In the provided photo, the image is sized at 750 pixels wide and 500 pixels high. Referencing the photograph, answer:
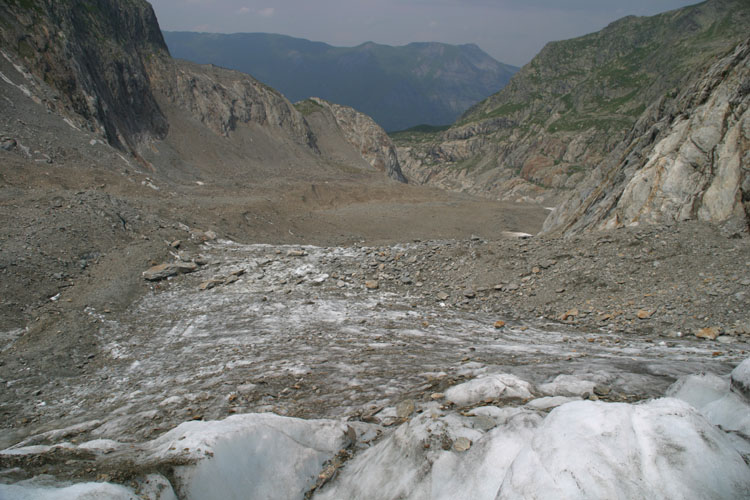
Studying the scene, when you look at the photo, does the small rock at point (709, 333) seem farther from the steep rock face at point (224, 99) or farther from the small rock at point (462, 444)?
the steep rock face at point (224, 99)

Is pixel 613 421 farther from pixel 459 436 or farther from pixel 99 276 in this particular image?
pixel 99 276

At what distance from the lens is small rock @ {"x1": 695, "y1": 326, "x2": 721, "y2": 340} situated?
7350mm

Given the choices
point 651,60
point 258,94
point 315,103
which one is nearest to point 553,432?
point 258,94

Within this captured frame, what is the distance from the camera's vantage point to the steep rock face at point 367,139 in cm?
6788

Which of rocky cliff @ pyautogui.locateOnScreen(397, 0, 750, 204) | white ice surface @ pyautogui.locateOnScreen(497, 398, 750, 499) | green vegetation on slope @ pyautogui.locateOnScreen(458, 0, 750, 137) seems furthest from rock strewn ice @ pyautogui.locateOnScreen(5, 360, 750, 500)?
green vegetation on slope @ pyautogui.locateOnScreen(458, 0, 750, 137)

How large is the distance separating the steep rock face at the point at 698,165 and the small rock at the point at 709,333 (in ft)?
13.9

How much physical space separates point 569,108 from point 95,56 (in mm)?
90021

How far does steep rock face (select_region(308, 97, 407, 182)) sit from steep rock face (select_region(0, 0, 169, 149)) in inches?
1085

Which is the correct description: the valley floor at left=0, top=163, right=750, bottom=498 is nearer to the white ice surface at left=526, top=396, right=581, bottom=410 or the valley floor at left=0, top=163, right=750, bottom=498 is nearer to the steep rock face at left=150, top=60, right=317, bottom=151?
the white ice surface at left=526, top=396, right=581, bottom=410

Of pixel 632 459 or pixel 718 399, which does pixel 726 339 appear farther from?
pixel 632 459

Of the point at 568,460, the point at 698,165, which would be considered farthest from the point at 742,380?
the point at 698,165

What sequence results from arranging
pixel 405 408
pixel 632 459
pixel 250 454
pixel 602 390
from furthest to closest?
1. pixel 405 408
2. pixel 602 390
3. pixel 250 454
4. pixel 632 459

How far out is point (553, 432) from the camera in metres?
3.12

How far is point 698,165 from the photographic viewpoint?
12391 millimetres
